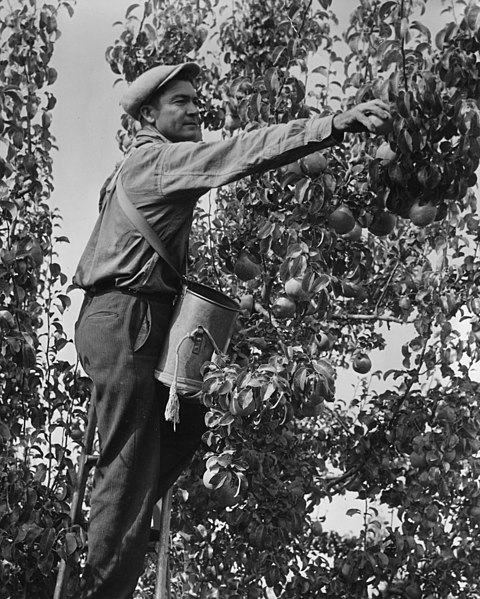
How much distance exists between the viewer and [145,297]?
342cm

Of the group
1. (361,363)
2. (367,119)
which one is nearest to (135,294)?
(367,119)

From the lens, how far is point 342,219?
3541 mm

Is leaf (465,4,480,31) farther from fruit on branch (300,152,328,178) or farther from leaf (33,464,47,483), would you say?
leaf (33,464,47,483)

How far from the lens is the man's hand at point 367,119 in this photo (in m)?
2.81

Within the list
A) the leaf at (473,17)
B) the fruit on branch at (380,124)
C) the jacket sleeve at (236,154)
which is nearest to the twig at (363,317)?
the jacket sleeve at (236,154)

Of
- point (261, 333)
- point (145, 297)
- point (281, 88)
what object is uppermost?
point (281, 88)

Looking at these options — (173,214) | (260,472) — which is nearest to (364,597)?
(260,472)

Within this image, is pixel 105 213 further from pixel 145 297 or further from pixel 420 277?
pixel 420 277

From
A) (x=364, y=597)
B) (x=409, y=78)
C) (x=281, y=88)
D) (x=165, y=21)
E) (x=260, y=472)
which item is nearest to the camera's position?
(x=409, y=78)

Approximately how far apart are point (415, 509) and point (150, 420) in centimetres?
155

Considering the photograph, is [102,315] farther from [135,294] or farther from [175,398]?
[175,398]

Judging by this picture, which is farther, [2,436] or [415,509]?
[415,509]

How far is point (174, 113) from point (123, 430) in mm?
980

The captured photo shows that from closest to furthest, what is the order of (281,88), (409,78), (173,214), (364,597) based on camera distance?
(409,78) < (173,214) < (281,88) < (364,597)
